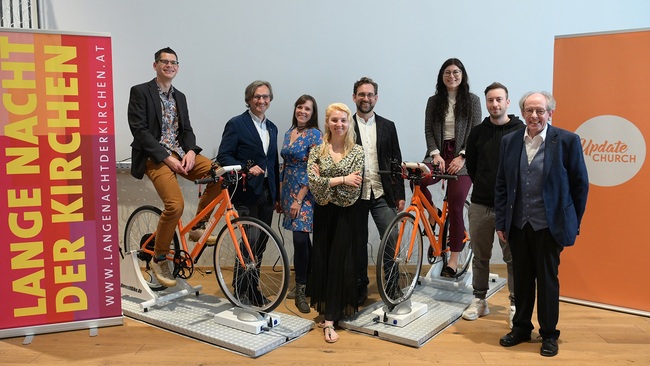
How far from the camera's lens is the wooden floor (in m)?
3.18

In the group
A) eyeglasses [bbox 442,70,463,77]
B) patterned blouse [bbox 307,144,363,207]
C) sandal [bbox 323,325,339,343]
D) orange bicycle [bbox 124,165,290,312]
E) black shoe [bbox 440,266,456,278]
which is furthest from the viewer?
black shoe [bbox 440,266,456,278]

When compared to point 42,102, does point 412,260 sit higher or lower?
lower

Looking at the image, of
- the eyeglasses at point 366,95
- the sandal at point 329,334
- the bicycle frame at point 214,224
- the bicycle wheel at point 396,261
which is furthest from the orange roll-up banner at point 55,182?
the bicycle wheel at point 396,261

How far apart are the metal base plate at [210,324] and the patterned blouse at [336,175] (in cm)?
88

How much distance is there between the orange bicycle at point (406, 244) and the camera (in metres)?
3.65

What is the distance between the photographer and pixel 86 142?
11.6ft

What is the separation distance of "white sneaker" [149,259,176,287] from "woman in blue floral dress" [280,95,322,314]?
92cm

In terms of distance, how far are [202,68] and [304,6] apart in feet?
3.56

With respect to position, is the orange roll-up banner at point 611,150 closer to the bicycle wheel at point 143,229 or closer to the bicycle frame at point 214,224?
the bicycle frame at point 214,224

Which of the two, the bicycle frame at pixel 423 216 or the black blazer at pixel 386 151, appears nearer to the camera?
the bicycle frame at pixel 423 216

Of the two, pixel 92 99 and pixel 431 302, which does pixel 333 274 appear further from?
pixel 92 99

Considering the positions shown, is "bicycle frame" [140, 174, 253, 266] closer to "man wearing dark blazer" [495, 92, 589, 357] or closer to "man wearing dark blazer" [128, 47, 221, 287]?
"man wearing dark blazer" [128, 47, 221, 287]

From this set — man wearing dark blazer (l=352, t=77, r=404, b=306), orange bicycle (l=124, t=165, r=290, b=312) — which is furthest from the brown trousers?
man wearing dark blazer (l=352, t=77, r=404, b=306)

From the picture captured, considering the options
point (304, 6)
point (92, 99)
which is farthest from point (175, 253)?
point (304, 6)
